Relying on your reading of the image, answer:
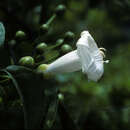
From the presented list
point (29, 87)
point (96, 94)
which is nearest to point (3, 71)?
point (29, 87)

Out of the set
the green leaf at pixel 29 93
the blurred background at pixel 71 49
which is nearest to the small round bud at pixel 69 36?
the blurred background at pixel 71 49

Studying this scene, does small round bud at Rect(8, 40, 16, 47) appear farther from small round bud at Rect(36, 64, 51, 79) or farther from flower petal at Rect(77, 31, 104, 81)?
flower petal at Rect(77, 31, 104, 81)

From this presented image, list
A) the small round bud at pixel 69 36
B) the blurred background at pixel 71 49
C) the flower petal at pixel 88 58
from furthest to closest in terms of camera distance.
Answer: the small round bud at pixel 69 36 < the blurred background at pixel 71 49 < the flower petal at pixel 88 58

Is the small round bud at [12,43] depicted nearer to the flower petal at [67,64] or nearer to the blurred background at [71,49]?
the blurred background at [71,49]

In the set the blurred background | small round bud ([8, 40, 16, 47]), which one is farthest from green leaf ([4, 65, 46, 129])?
small round bud ([8, 40, 16, 47])

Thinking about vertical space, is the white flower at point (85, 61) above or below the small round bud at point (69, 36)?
below

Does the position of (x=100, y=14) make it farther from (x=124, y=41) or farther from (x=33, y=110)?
(x=33, y=110)

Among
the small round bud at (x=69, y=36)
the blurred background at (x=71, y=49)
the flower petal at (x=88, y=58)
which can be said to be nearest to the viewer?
the flower petal at (x=88, y=58)
